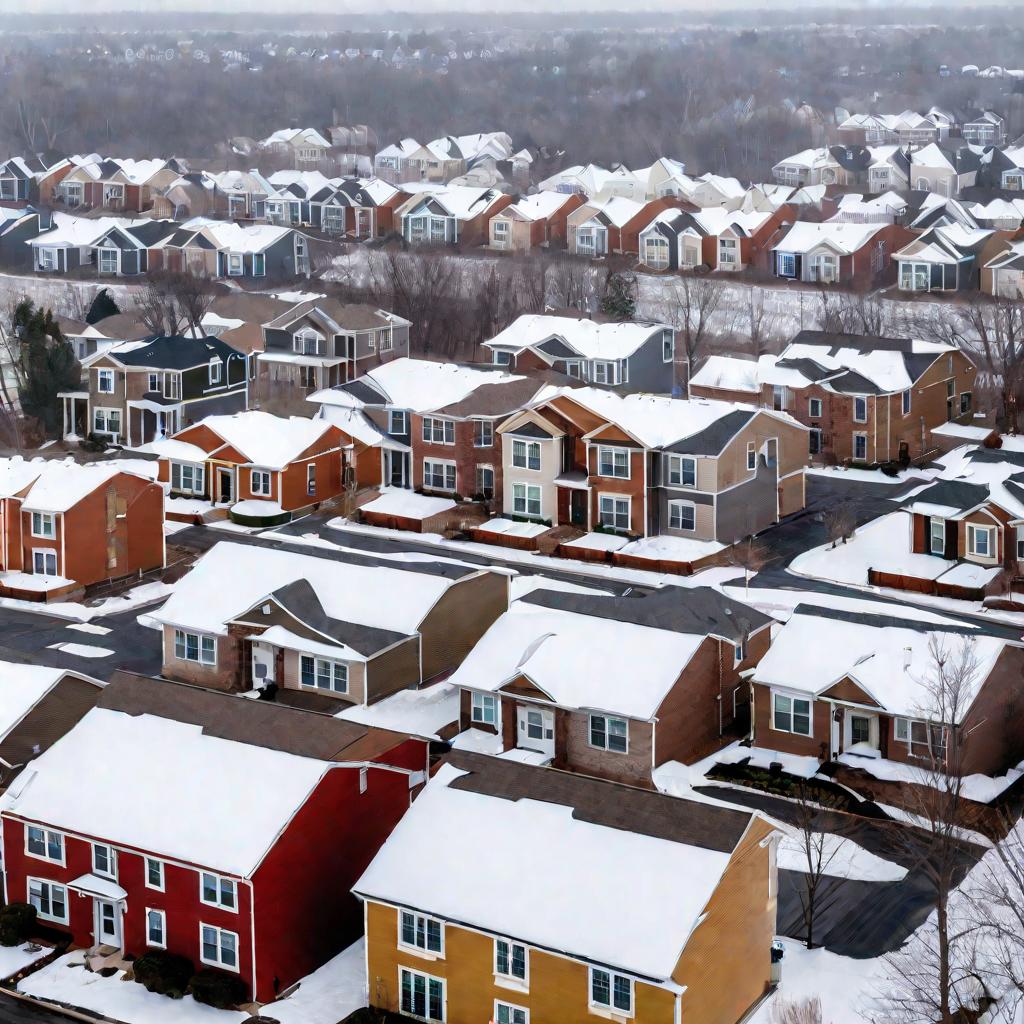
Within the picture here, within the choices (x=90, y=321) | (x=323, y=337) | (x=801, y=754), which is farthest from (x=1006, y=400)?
(x=90, y=321)

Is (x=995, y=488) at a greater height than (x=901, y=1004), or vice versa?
(x=995, y=488)

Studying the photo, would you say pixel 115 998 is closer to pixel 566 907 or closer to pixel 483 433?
pixel 566 907

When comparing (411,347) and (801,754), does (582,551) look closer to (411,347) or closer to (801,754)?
(801,754)

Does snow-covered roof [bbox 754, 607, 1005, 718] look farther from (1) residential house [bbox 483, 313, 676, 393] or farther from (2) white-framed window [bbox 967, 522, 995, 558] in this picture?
(1) residential house [bbox 483, 313, 676, 393]

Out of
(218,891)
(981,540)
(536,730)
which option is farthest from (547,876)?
(981,540)

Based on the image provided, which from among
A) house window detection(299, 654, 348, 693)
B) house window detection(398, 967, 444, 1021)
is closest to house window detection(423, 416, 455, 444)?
house window detection(299, 654, 348, 693)

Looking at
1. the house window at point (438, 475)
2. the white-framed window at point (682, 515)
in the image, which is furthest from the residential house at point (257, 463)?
the white-framed window at point (682, 515)
